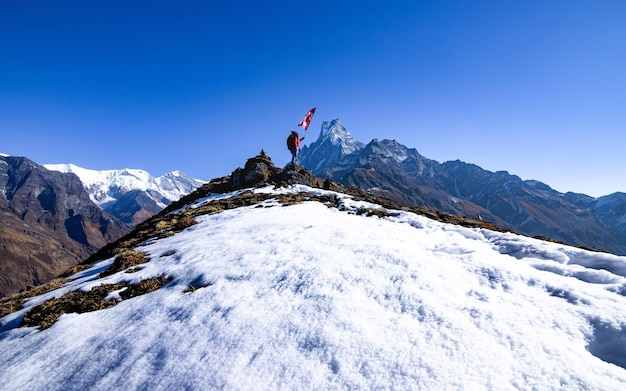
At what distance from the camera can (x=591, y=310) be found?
208 inches

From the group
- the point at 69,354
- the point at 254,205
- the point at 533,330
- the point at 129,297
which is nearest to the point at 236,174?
the point at 254,205

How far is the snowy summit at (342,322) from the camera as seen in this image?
4.37 m

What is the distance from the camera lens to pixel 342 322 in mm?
5543

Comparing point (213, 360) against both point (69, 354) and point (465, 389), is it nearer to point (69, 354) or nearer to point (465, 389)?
point (69, 354)

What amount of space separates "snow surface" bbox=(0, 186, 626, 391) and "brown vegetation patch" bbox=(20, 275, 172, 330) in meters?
Answer: 0.29

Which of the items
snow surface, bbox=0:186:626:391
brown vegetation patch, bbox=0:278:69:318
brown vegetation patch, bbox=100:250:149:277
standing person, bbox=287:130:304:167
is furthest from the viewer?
standing person, bbox=287:130:304:167

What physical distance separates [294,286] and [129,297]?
4.62 metres

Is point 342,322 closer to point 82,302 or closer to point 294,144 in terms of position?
point 82,302

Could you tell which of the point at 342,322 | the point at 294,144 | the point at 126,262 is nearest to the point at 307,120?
the point at 294,144

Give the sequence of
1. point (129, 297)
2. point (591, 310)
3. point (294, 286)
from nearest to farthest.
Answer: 1. point (591, 310)
2. point (294, 286)
3. point (129, 297)

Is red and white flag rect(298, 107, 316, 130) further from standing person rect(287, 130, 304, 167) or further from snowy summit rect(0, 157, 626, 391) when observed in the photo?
snowy summit rect(0, 157, 626, 391)

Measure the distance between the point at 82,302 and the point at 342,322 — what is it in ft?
23.6

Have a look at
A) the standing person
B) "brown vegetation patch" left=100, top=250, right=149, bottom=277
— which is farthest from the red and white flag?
"brown vegetation patch" left=100, top=250, right=149, bottom=277

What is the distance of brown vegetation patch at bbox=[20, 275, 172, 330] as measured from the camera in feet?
24.5
